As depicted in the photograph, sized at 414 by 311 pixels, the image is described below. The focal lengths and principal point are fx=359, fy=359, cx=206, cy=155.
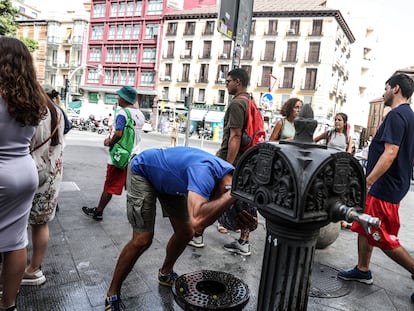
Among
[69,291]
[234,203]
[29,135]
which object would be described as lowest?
[69,291]

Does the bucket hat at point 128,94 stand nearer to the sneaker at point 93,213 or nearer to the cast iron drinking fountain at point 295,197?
the sneaker at point 93,213

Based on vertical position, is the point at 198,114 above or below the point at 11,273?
above

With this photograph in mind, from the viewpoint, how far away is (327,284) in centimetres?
322

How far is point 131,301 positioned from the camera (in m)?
2.62

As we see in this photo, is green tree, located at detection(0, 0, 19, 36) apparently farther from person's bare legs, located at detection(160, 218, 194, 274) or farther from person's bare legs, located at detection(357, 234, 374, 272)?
person's bare legs, located at detection(357, 234, 374, 272)

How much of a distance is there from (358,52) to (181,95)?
25624 millimetres

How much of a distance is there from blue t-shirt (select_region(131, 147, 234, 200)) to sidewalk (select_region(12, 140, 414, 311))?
960 mm

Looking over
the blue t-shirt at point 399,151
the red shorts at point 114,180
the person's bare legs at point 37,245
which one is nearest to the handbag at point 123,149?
the red shorts at point 114,180

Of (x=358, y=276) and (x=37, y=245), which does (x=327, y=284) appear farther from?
(x=37, y=245)

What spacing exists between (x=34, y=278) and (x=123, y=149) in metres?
1.80

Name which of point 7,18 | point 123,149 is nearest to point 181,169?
point 123,149

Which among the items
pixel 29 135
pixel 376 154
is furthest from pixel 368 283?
pixel 29 135

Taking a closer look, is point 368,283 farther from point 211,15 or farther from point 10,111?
point 211,15

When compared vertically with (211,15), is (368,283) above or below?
below
